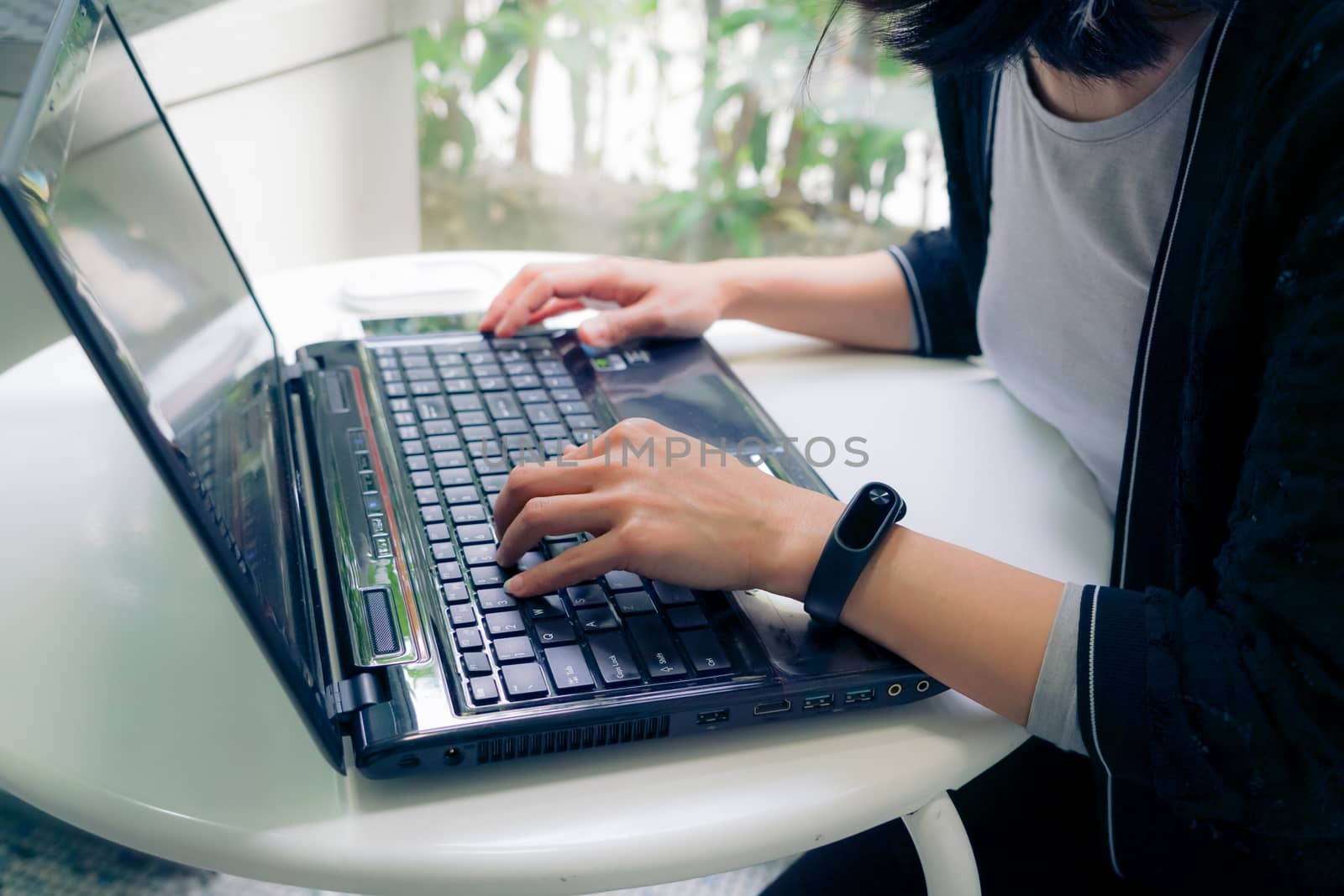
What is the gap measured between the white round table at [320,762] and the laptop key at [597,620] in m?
0.06

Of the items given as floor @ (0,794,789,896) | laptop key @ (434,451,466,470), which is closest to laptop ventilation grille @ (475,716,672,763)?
laptop key @ (434,451,466,470)

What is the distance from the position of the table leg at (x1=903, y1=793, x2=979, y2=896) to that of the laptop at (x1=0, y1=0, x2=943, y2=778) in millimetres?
52

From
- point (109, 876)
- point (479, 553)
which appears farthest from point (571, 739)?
point (109, 876)

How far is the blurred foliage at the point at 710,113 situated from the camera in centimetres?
198

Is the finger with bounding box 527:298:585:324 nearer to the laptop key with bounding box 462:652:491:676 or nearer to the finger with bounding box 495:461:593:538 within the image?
the finger with bounding box 495:461:593:538

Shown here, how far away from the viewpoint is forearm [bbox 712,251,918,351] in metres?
0.89

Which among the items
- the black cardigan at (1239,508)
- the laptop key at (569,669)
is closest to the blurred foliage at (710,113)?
the black cardigan at (1239,508)

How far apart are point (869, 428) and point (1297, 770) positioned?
37 cm

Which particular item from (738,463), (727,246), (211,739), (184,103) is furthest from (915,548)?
(727,246)

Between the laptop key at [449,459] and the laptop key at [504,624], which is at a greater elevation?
the laptop key at [449,459]

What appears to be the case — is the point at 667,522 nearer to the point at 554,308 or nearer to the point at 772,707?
the point at 772,707

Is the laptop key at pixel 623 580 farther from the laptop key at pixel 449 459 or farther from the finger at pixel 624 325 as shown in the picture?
the finger at pixel 624 325

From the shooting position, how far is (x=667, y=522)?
0.53 meters

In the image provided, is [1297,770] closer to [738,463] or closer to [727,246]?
[738,463]
